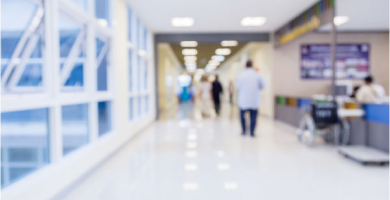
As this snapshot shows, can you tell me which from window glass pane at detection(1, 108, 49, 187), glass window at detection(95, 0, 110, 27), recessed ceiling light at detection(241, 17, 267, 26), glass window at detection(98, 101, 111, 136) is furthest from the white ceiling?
window glass pane at detection(1, 108, 49, 187)

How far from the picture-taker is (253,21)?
27.6ft

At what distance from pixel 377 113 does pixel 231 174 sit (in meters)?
2.53

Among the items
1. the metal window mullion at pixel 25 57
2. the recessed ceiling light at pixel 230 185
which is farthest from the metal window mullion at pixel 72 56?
the recessed ceiling light at pixel 230 185

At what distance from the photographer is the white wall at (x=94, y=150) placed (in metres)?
2.38

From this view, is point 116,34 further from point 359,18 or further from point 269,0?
point 359,18

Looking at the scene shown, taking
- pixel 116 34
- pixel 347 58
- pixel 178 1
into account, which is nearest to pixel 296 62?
pixel 347 58

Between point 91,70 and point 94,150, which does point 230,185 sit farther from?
point 91,70

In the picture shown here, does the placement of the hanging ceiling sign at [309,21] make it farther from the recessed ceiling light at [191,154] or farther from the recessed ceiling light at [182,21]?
the recessed ceiling light at [191,154]

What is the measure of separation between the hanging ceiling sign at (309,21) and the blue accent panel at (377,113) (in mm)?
1812

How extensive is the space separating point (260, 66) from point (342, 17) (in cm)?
387

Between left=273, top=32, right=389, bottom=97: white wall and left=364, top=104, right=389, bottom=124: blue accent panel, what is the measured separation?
5276mm

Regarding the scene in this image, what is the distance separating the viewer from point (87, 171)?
365 cm

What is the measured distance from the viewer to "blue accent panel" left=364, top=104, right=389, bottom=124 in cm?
427

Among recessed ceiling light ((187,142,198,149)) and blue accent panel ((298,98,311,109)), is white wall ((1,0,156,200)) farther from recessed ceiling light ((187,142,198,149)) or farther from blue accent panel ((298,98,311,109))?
blue accent panel ((298,98,311,109))
